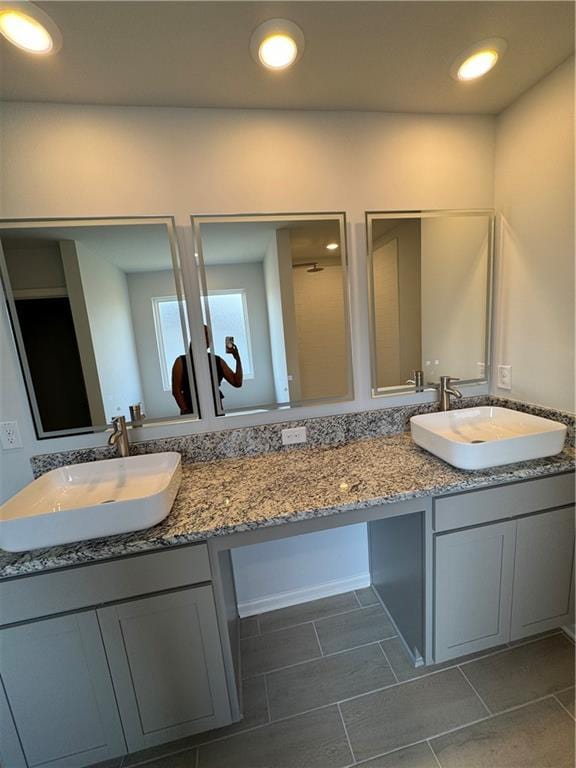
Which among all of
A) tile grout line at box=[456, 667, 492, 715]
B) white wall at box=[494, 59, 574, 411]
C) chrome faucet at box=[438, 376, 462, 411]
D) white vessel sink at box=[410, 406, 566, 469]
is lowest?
tile grout line at box=[456, 667, 492, 715]

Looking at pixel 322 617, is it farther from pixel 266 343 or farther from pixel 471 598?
pixel 266 343

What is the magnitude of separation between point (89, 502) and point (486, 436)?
5.89ft

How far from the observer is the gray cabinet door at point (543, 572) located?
1257mm

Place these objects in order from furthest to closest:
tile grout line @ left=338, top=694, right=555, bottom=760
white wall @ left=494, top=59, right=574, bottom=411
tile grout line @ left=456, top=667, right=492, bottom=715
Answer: white wall @ left=494, top=59, right=574, bottom=411 → tile grout line @ left=456, top=667, right=492, bottom=715 → tile grout line @ left=338, top=694, right=555, bottom=760

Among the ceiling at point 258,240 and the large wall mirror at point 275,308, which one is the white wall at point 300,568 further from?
the ceiling at point 258,240

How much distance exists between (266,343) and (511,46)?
1440 millimetres

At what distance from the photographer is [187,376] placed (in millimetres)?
1442

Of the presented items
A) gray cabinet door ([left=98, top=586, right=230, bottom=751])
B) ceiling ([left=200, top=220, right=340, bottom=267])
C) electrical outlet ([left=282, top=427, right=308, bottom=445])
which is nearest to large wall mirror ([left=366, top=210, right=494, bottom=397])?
ceiling ([left=200, top=220, right=340, bottom=267])

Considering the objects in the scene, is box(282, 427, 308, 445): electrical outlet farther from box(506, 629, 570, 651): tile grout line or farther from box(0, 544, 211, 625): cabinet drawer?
box(506, 629, 570, 651): tile grout line

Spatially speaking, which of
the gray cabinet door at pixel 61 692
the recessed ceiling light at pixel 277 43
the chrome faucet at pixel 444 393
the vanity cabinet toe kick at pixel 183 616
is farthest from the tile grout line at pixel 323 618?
the recessed ceiling light at pixel 277 43

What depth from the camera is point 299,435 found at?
61.1 inches

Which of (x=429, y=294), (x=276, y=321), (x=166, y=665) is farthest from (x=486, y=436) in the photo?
(x=166, y=665)

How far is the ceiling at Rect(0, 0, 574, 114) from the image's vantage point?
3.09 ft

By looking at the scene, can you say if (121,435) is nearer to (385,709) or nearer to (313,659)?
(313,659)
